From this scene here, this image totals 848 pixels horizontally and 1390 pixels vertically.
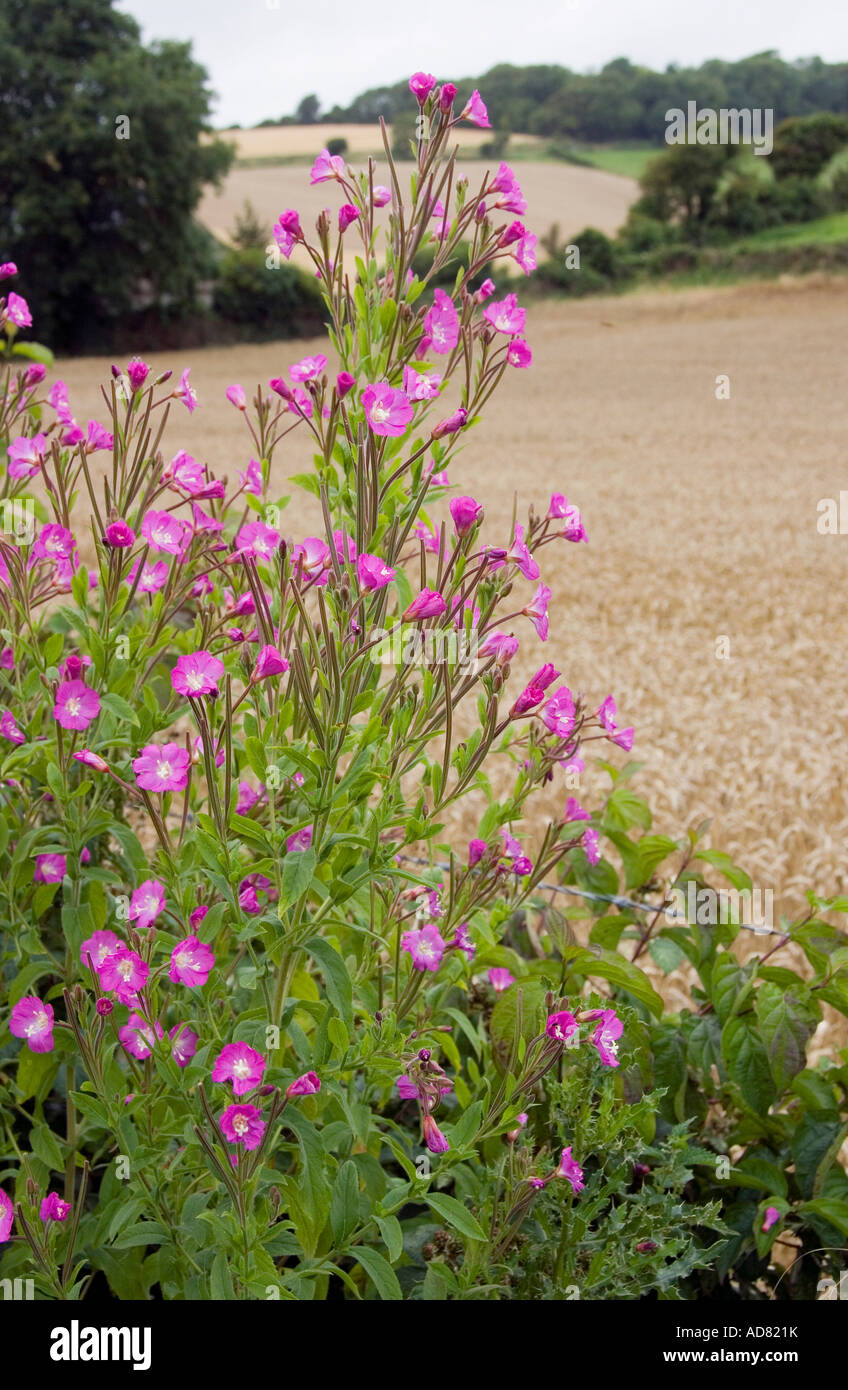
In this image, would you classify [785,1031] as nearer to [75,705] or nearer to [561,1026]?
[561,1026]

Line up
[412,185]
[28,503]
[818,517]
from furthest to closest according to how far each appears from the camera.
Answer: [818,517]
[28,503]
[412,185]

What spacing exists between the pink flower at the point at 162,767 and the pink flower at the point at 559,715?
0.43 metres

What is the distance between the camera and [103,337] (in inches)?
1249

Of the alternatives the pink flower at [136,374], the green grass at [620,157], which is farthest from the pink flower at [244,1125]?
the green grass at [620,157]

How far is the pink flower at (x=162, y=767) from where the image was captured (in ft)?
4.36

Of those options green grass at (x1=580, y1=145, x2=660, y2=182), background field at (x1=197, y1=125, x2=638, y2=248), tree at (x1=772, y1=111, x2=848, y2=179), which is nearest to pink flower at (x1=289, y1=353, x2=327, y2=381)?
background field at (x1=197, y1=125, x2=638, y2=248)

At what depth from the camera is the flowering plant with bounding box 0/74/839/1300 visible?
1299 mm

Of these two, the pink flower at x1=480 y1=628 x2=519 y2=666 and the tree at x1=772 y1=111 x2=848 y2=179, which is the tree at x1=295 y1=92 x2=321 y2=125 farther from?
the pink flower at x1=480 y1=628 x2=519 y2=666

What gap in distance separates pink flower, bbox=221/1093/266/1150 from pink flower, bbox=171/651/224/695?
1.43 feet

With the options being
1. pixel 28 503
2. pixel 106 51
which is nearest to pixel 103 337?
pixel 106 51

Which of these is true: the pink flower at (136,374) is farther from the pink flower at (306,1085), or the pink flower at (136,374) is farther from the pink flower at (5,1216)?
the pink flower at (5,1216)

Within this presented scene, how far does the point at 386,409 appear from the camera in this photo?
1.23 meters
